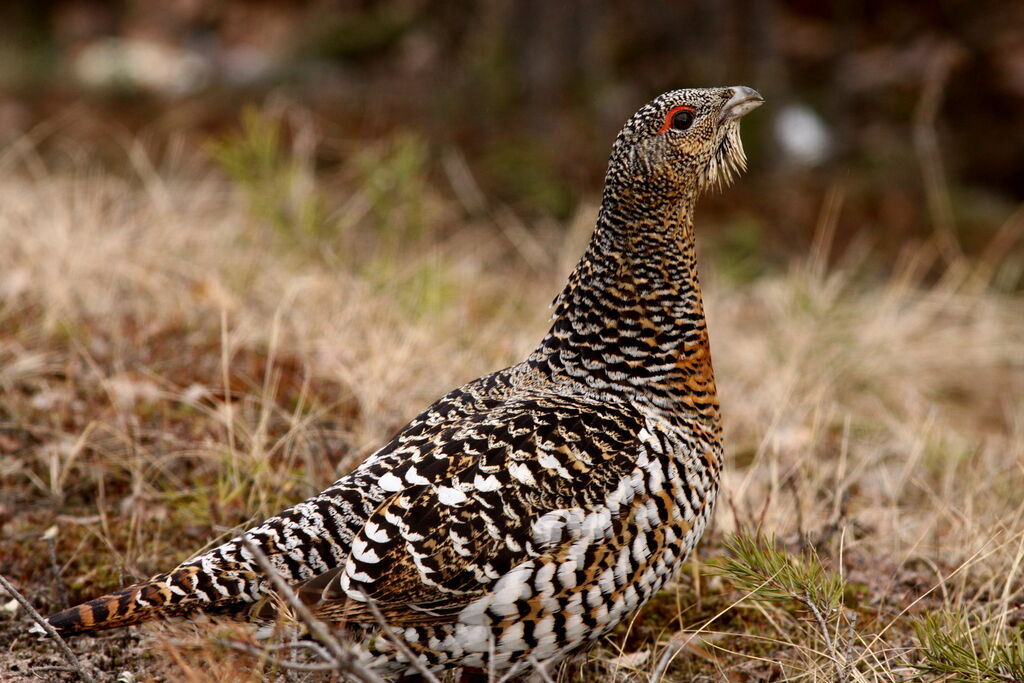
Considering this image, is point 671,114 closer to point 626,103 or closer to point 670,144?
point 670,144

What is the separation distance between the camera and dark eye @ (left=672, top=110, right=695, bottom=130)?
3.18 metres

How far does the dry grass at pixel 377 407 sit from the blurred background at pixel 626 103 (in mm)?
1826

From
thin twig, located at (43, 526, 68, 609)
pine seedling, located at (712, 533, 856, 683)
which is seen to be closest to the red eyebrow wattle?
pine seedling, located at (712, 533, 856, 683)

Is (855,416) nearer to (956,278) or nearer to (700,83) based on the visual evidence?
A: (956,278)

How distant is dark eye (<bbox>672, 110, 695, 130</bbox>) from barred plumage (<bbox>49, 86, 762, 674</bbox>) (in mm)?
17

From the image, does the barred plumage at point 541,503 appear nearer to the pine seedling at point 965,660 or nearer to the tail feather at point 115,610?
the tail feather at point 115,610

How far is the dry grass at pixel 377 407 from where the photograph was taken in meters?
3.42

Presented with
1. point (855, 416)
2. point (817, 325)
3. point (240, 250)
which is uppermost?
point (240, 250)

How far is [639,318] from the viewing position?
10.3 ft

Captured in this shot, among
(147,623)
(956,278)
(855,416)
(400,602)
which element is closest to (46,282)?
(147,623)

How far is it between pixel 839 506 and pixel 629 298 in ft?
5.01

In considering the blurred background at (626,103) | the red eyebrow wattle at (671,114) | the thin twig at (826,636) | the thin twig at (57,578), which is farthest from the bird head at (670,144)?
the blurred background at (626,103)

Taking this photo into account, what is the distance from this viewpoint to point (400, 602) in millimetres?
2678

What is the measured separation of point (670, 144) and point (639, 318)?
1.81 ft
